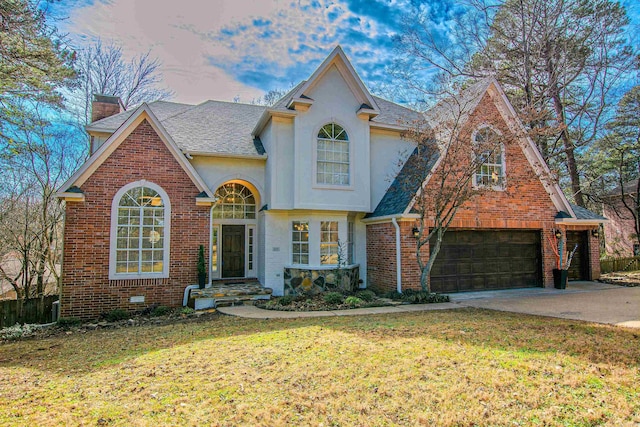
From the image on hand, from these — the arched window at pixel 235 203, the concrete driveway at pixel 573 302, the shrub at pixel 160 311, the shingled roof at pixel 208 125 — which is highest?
the shingled roof at pixel 208 125

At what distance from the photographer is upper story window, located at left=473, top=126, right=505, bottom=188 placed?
11.2 m

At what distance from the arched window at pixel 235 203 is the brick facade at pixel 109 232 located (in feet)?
6.78

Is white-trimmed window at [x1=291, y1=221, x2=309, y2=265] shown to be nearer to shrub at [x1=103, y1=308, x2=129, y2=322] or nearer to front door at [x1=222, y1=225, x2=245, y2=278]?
front door at [x1=222, y1=225, x2=245, y2=278]

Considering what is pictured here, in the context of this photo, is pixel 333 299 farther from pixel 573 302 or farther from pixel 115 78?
pixel 115 78

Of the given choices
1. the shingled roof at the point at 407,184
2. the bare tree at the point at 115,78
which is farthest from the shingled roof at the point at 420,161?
the bare tree at the point at 115,78

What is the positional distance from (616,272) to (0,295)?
99.4ft

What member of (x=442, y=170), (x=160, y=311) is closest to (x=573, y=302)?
(x=442, y=170)

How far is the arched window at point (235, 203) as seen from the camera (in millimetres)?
13852

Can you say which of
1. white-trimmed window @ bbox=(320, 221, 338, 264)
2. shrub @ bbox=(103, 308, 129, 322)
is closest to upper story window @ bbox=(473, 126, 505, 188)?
white-trimmed window @ bbox=(320, 221, 338, 264)

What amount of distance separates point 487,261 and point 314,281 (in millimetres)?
6414

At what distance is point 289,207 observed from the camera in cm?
1246

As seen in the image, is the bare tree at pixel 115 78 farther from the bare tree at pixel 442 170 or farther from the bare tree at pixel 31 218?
the bare tree at pixel 442 170

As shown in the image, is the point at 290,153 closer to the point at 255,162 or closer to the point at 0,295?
the point at 255,162

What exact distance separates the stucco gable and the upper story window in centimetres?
852
